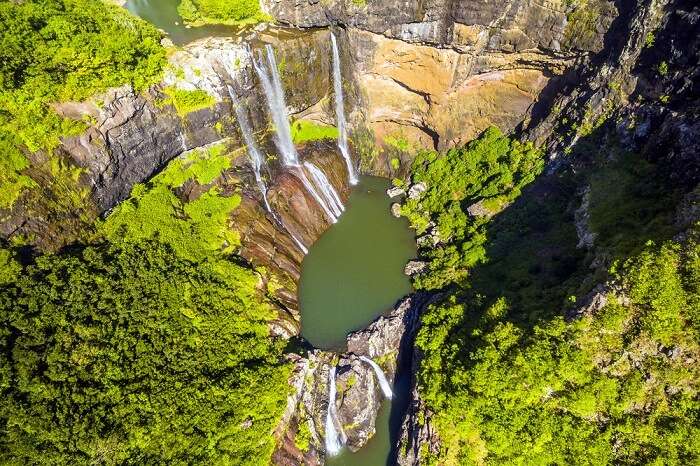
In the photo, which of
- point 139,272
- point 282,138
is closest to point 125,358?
point 139,272

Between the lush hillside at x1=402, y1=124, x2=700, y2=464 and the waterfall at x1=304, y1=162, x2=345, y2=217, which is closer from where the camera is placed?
the lush hillside at x1=402, y1=124, x2=700, y2=464

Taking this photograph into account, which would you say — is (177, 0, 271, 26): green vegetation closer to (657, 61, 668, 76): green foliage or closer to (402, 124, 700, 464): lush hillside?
(402, 124, 700, 464): lush hillside

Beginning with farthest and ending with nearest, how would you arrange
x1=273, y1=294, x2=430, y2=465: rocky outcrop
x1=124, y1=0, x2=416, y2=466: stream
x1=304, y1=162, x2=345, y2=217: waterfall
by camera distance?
x1=304, y1=162, x2=345, y2=217: waterfall < x1=124, y1=0, x2=416, y2=466: stream < x1=273, y1=294, x2=430, y2=465: rocky outcrop

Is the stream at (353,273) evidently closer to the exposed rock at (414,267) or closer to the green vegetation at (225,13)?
the exposed rock at (414,267)

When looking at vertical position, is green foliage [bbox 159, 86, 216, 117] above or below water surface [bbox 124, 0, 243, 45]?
below

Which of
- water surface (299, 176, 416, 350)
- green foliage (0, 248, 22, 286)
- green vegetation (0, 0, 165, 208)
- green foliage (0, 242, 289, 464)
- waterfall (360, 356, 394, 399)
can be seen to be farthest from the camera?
water surface (299, 176, 416, 350)

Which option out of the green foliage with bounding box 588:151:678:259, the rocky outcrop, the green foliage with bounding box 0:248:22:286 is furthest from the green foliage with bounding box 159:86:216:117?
the green foliage with bounding box 588:151:678:259

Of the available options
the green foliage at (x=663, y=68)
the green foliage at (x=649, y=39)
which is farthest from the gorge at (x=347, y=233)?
the green foliage at (x=663, y=68)
